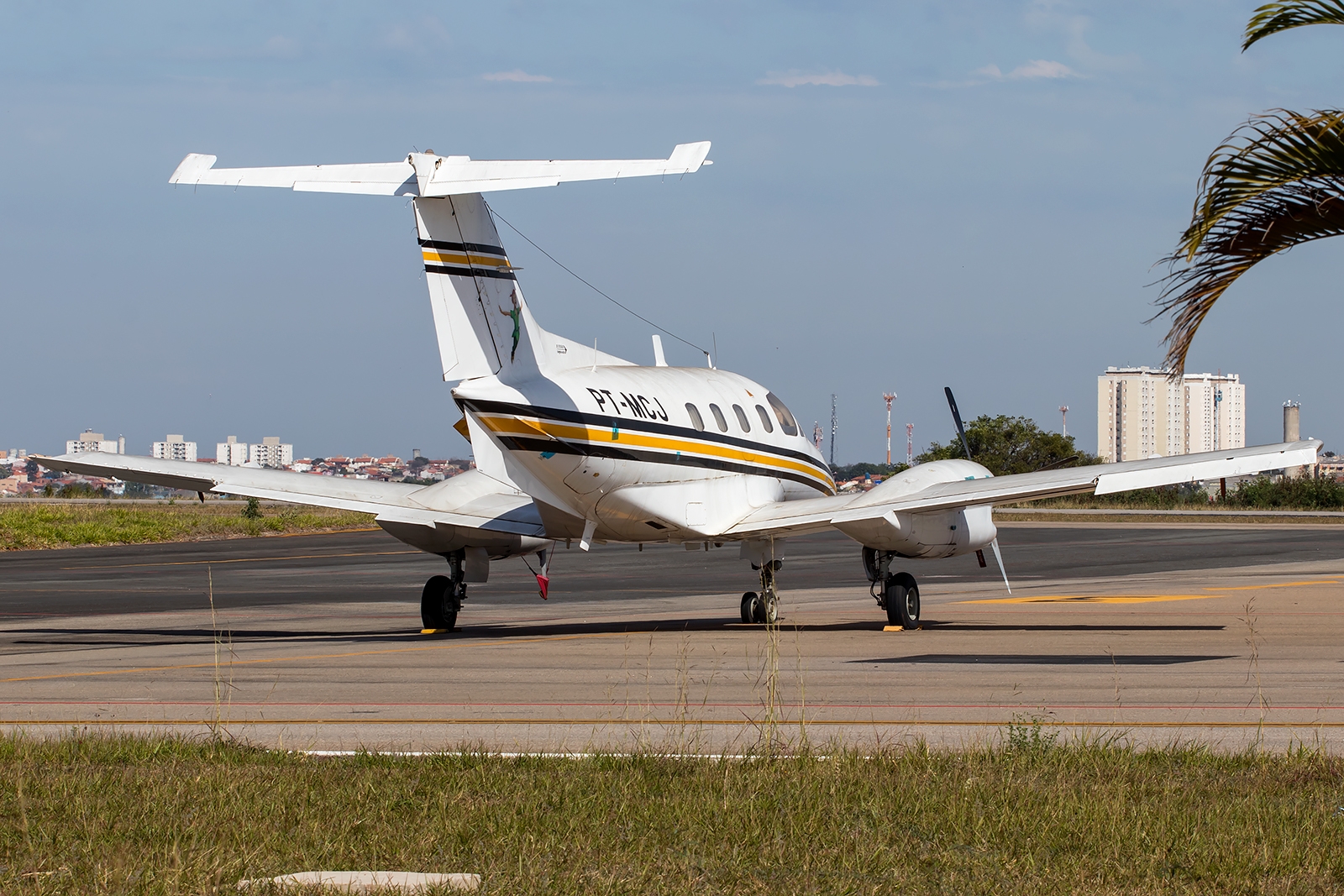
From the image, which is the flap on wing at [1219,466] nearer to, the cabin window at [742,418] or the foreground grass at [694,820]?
the cabin window at [742,418]

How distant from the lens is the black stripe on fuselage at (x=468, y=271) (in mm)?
17641

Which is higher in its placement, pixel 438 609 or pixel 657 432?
pixel 657 432

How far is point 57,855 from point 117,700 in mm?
6846

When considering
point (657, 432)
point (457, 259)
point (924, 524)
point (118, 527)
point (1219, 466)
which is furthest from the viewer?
point (118, 527)

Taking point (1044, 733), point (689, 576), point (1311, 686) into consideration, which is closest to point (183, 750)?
point (1044, 733)

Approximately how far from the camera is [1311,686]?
13.1 metres

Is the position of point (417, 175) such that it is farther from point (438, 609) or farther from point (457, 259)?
point (438, 609)

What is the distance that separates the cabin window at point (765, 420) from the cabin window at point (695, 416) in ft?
7.06

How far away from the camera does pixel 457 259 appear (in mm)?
17781

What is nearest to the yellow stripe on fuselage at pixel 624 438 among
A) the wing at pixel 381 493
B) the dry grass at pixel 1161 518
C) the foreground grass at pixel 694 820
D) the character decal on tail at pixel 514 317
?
the character decal on tail at pixel 514 317

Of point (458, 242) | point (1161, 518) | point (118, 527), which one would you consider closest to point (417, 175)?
point (458, 242)

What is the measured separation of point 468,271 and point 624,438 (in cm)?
311

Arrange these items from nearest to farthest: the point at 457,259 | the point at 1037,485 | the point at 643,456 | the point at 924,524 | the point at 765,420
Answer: the point at 457,259, the point at 1037,485, the point at 643,456, the point at 924,524, the point at 765,420

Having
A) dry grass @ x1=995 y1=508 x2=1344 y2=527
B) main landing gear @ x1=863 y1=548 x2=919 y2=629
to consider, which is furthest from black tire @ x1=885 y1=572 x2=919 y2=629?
dry grass @ x1=995 y1=508 x2=1344 y2=527
